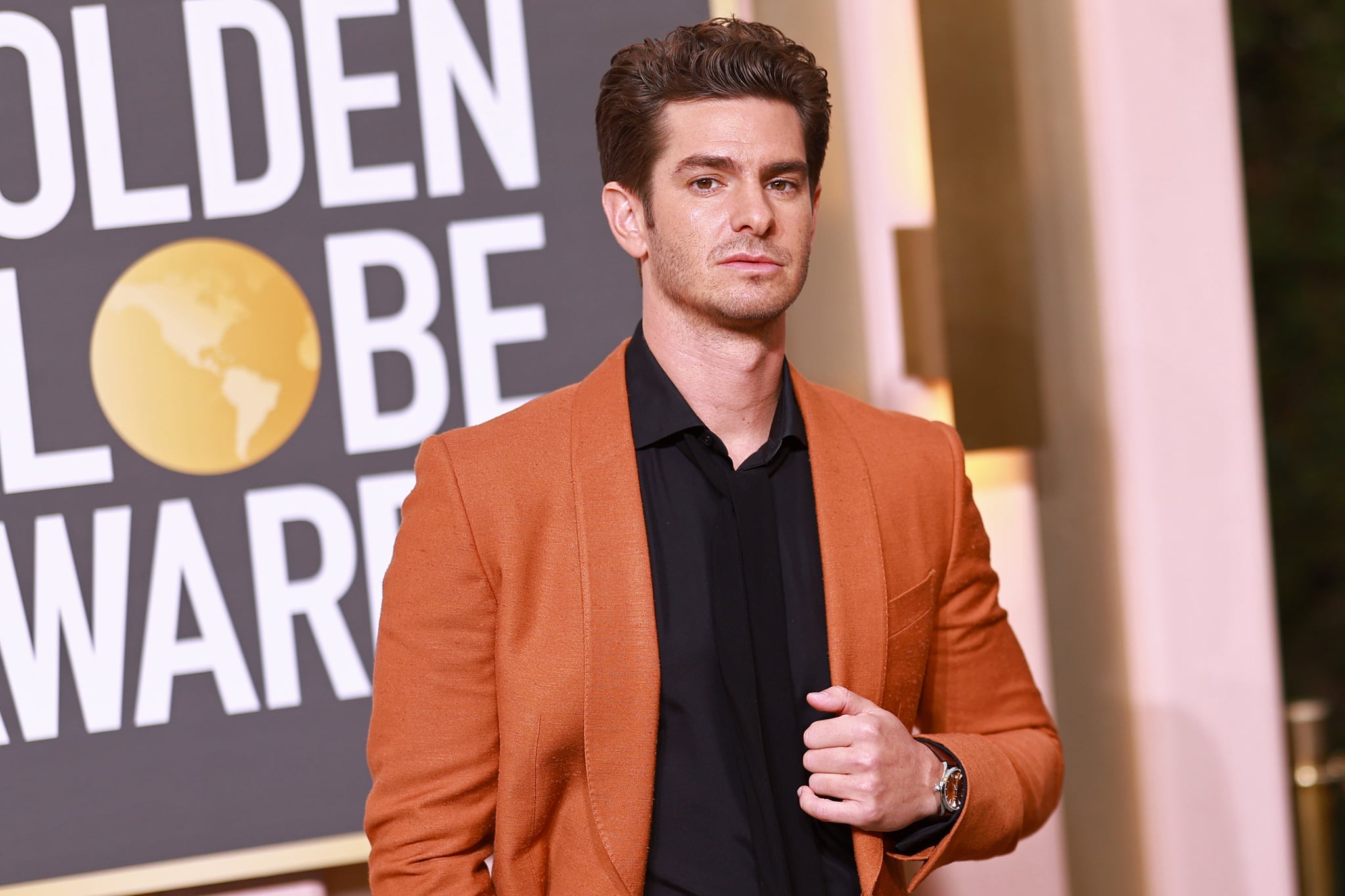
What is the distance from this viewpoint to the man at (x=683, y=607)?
124 centimetres

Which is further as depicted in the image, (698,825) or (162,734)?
(162,734)

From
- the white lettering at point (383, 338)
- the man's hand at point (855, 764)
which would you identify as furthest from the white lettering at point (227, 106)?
the man's hand at point (855, 764)

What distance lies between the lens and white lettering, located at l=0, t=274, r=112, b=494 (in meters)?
1.84

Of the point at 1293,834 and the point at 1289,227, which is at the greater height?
the point at 1289,227

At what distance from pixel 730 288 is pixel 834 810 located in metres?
0.53

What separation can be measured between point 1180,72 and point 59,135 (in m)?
1.72

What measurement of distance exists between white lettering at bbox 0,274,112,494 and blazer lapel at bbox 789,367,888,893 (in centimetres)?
111

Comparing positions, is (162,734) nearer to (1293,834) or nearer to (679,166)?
(679,166)

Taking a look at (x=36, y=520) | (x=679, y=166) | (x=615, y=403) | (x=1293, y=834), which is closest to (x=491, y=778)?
(x=615, y=403)

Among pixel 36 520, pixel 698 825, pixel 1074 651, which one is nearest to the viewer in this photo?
pixel 698 825

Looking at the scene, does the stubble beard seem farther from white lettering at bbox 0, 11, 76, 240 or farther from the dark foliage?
the dark foliage

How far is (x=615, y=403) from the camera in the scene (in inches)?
52.9

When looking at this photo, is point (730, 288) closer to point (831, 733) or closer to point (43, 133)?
point (831, 733)

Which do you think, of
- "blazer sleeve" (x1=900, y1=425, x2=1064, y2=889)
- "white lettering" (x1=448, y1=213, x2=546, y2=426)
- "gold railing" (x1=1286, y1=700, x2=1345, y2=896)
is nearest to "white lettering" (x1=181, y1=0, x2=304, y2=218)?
"white lettering" (x1=448, y1=213, x2=546, y2=426)
